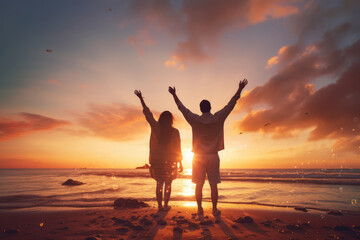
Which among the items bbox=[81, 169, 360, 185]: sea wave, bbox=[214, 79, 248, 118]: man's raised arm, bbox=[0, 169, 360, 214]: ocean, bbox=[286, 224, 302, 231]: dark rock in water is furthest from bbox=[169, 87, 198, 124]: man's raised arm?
bbox=[81, 169, 360, 185]: sea wave

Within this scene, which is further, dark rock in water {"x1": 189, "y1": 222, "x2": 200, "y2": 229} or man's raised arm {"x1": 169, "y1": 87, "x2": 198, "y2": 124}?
man's raised arm {"x1": 169, "y1": 87, "x2": 198, "y2": 124}

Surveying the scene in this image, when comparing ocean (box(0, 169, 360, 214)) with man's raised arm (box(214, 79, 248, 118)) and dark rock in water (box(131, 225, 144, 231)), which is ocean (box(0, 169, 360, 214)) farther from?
man's raised arm (box(214, 79, 248, 118))

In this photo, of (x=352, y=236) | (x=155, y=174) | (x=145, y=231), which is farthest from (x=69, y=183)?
(x=352, y=236)

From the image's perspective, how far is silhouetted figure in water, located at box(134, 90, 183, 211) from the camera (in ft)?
18.7

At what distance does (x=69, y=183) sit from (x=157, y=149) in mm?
14835

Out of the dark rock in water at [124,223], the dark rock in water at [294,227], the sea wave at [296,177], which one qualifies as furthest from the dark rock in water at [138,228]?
the sea wave at [296,177]

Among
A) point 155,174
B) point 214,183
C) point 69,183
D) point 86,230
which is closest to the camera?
point 86,230

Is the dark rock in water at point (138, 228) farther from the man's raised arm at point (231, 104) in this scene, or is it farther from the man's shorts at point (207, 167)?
the man's raised arm at point (231, 104)

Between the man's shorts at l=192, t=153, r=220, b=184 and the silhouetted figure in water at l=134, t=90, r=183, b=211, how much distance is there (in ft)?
3.46

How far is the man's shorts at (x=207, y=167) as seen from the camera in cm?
479

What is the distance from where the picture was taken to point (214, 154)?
4.80m

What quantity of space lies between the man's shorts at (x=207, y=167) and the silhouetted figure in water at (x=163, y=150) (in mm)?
1055

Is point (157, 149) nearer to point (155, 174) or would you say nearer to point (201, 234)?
point (155, 174)

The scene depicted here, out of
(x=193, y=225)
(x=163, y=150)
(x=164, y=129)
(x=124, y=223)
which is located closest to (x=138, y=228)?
(x=124, y=223)
